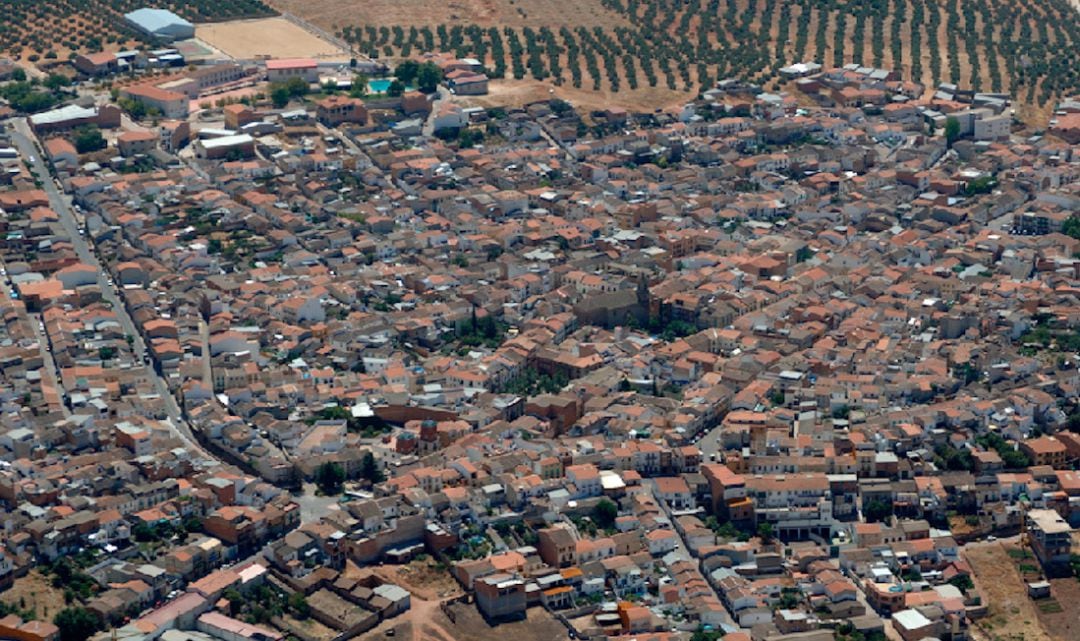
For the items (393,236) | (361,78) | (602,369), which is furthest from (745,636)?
(361,78)

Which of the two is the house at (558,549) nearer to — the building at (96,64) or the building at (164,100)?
the building at (164,100)

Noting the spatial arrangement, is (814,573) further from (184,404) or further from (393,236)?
(393,236)

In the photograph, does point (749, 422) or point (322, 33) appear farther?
point (322, 33)

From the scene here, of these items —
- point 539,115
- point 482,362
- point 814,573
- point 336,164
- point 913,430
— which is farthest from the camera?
point 539,115

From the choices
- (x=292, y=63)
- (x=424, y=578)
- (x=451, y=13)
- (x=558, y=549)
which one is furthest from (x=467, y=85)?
(x=424, y=578)

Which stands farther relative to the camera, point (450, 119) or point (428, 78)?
point (428, 78)

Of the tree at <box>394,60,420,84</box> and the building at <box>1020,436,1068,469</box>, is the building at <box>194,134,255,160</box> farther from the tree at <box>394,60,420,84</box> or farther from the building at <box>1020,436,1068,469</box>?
the building at <box>1020,436,1068,469</box>

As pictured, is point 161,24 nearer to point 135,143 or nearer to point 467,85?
point 467,85
